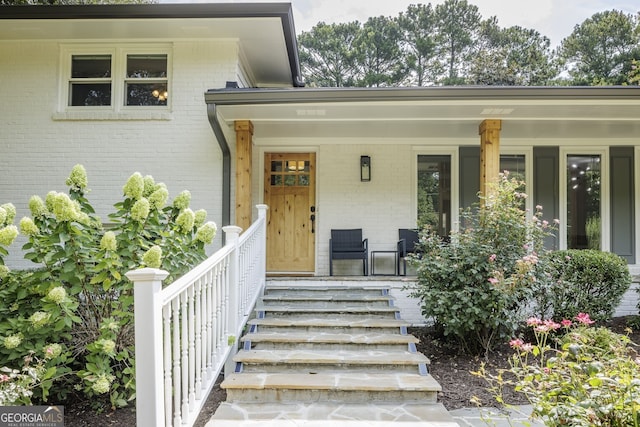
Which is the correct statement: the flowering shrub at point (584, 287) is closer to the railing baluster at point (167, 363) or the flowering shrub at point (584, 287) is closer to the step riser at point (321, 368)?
the step riser at point (321, 368)

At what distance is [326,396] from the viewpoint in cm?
303

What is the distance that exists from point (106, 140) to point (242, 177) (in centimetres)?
202

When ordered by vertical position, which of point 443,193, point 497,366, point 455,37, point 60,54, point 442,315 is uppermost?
point 455,37

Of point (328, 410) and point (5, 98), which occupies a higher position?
point (5, 98)

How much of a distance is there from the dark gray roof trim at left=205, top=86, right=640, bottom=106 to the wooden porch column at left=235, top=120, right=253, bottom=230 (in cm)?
58

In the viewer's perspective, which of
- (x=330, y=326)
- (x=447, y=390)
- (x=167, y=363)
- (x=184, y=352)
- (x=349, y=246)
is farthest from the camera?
(x=349, y=246)

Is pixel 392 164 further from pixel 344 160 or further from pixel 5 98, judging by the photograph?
pixel 5 98

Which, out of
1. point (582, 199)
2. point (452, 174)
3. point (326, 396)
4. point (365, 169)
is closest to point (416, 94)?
point (365, 169)

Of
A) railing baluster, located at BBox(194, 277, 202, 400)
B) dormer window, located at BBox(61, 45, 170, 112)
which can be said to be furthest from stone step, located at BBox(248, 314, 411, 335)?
dormer window, located at BBox(61, 45, 170, 112)

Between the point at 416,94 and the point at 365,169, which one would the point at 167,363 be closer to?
the point at 416,94

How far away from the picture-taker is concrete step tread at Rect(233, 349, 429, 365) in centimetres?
335

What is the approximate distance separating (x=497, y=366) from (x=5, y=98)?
22.6 ft

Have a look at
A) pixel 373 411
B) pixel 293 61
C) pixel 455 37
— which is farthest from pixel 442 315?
pixel 455 37

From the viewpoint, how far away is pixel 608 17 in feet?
48.2
